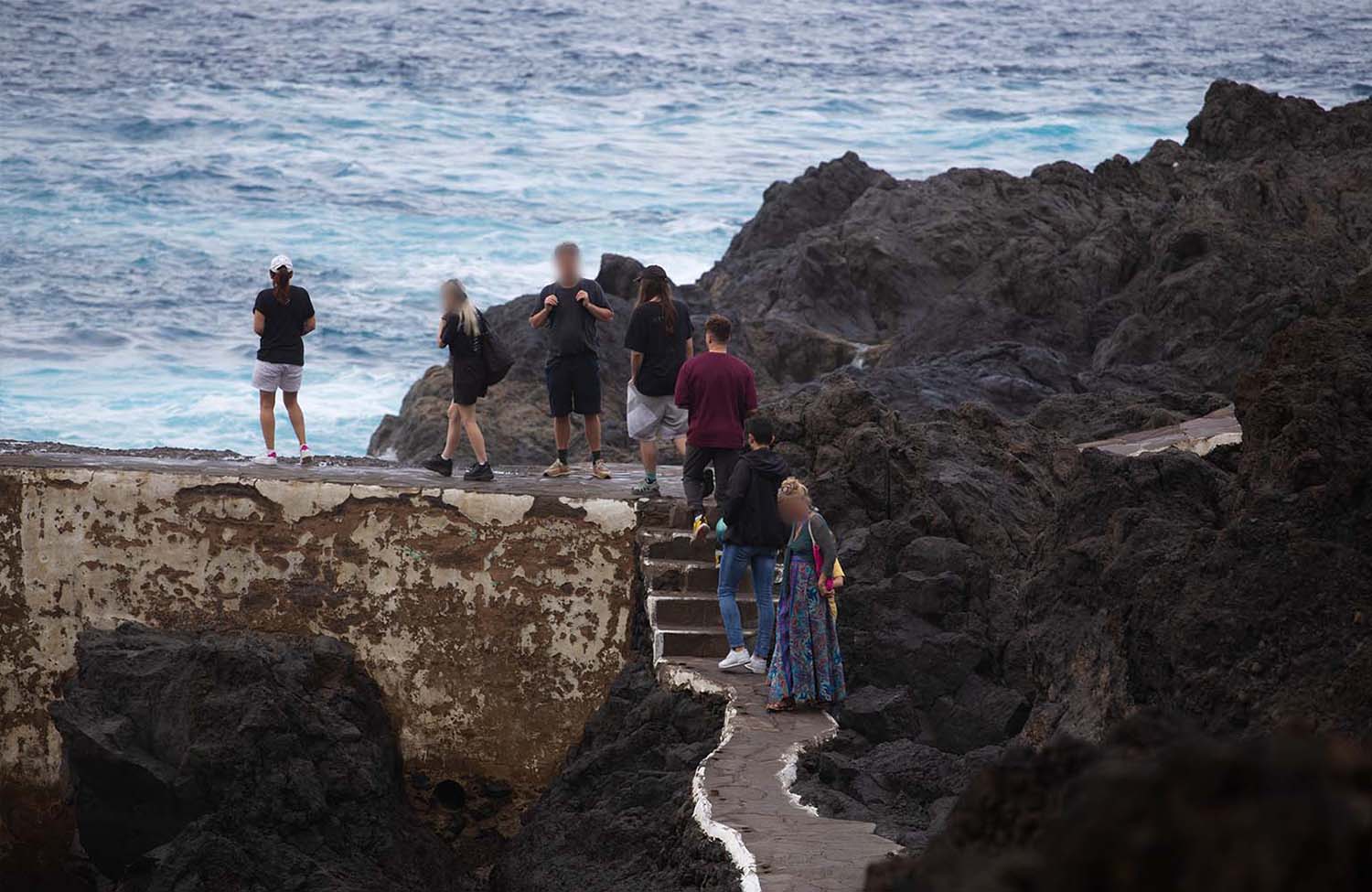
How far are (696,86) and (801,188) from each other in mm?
32881

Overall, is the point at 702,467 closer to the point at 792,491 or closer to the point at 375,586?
the point at 792,491

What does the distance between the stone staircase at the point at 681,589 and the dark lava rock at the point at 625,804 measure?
0.30 metres

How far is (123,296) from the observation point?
33.6 m

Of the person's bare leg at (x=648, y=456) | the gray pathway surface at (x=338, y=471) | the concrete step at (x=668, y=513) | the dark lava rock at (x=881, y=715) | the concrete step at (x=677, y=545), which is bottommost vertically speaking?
the dark lava rock at (x=881, y=715)

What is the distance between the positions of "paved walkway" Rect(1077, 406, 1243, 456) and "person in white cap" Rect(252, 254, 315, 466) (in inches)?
197

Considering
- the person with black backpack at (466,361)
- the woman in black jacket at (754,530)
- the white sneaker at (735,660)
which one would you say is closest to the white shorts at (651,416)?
the person with black backpack at (466,361)

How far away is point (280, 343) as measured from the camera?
432 inches

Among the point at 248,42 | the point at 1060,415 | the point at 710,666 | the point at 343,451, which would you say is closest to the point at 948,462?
the point at 710,666

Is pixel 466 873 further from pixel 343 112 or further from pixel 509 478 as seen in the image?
pixel 343 112

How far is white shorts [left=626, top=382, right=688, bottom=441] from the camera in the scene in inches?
404

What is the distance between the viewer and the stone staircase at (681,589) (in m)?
9.41

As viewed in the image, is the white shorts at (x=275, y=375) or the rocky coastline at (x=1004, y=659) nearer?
the rocky coastline at (x=1004, y=659)

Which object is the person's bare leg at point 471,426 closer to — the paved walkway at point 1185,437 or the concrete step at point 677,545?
the concrete step at point 677,545

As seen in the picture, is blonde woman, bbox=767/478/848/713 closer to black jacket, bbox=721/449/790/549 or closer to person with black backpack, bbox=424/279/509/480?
black jacket, bbox=721/449/790/549
